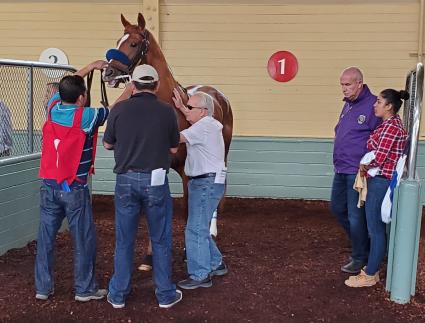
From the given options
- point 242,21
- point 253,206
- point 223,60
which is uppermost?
point 242,21

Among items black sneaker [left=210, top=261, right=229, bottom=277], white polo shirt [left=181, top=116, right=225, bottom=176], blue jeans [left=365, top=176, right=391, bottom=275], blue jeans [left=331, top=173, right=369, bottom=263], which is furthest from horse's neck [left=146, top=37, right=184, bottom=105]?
blue jeans [left=365, top=176, right=391, bottom=275]

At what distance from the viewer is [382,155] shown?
Answer: 170 inches

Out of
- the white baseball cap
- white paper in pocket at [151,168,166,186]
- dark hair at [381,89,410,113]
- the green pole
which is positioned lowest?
the green pole

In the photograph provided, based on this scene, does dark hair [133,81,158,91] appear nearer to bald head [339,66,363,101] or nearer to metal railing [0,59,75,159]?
bald head [339,66,363,101]

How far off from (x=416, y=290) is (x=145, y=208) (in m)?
2.42

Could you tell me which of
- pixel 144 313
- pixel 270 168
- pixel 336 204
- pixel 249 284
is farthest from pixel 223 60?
pixel 144 313

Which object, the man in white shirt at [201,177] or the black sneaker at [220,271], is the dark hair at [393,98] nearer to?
the man in white shirt at [201,177]

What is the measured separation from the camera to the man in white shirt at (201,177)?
4.35m

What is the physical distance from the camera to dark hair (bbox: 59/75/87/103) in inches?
159

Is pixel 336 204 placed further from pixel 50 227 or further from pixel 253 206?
pixel 253 206

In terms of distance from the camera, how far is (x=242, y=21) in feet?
27.5

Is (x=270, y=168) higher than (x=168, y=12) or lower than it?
lower

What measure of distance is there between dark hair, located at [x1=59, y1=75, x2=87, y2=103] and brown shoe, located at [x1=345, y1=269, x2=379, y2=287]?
2745 mm

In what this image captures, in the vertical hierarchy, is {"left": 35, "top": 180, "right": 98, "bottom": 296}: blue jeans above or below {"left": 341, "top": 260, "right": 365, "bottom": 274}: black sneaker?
above
